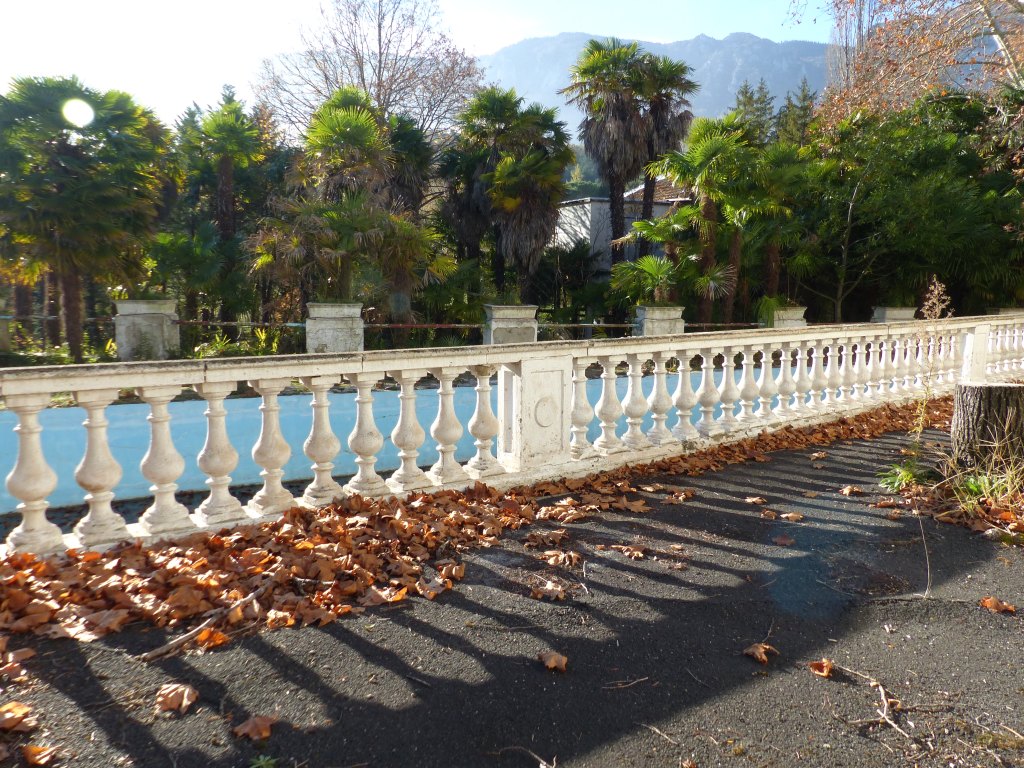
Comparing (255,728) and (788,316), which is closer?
(255,728)

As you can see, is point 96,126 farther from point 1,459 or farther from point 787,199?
point 787,199

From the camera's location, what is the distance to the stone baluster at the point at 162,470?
3543 mm

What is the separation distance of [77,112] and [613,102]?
13.9 m

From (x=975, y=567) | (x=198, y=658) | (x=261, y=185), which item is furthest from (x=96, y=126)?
(x=975, y=567)

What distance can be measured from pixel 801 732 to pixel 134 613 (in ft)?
8.24

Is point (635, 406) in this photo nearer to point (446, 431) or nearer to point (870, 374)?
point (446, 431)

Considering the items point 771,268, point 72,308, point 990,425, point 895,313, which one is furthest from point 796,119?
point 990,425

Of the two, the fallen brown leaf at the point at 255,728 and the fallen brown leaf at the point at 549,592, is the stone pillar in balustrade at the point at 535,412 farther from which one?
the fallen brown leaf at the point at 255,728

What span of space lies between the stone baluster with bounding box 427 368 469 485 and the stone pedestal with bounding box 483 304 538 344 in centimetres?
785

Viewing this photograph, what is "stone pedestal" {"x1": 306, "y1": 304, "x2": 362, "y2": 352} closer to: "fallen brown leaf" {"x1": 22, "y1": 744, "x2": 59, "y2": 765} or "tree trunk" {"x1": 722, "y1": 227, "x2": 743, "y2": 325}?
"tree trunk" {"x1": 722, "y1": 227, "x2": 743, "y2": 325}

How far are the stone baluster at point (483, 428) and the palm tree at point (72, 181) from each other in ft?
31.9

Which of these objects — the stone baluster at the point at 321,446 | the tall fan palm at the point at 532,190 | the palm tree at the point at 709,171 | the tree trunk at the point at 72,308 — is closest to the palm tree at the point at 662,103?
the tall fan palm at the point at 532,190

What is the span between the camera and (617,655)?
2732 mm

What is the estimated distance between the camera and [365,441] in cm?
419
